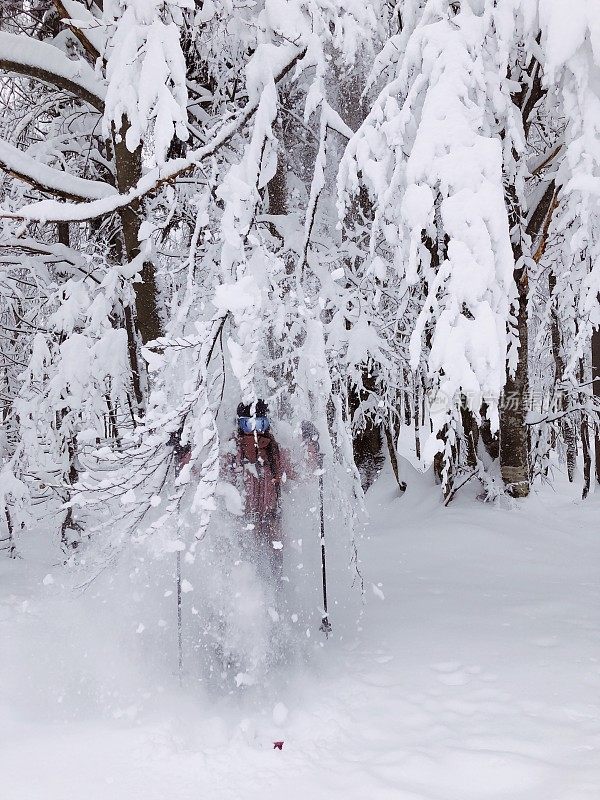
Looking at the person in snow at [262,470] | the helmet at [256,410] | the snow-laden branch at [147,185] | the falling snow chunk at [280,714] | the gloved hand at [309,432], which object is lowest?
the falling snow chunk at [280,714]

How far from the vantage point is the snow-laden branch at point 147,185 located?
3557mm

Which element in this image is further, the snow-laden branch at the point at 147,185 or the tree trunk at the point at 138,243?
the tree trunk at the point at 138,243

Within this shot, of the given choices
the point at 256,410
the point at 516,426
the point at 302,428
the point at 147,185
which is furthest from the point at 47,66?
the point at 516,426

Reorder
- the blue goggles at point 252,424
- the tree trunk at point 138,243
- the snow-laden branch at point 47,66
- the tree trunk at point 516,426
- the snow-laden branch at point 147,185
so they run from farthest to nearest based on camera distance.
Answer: the tree trunk at point 516,426
the tree trunk at point 138,243
the snow-laden branch at point 47,66
the blue goggles at point 252,424
the snow-laden branch at point 147,185

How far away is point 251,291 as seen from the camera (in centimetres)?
320

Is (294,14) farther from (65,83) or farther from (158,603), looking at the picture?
(158,603)

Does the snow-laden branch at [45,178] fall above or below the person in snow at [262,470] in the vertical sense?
above

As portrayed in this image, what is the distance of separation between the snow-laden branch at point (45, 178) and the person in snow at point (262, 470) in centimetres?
192

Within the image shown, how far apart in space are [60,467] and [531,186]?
6.49 metres

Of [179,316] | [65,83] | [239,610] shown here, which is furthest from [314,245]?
[239,610]

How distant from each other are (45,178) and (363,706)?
3.87 m

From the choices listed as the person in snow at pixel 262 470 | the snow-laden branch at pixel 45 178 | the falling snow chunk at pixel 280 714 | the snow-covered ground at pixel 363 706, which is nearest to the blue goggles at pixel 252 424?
the person in snow at pixel 262 470

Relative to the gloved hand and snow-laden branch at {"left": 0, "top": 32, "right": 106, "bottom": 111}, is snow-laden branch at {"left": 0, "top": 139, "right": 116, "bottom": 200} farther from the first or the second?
the gloved hand

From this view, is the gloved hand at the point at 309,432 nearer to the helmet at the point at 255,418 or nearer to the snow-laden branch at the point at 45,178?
the helmet at the point at 255,418
